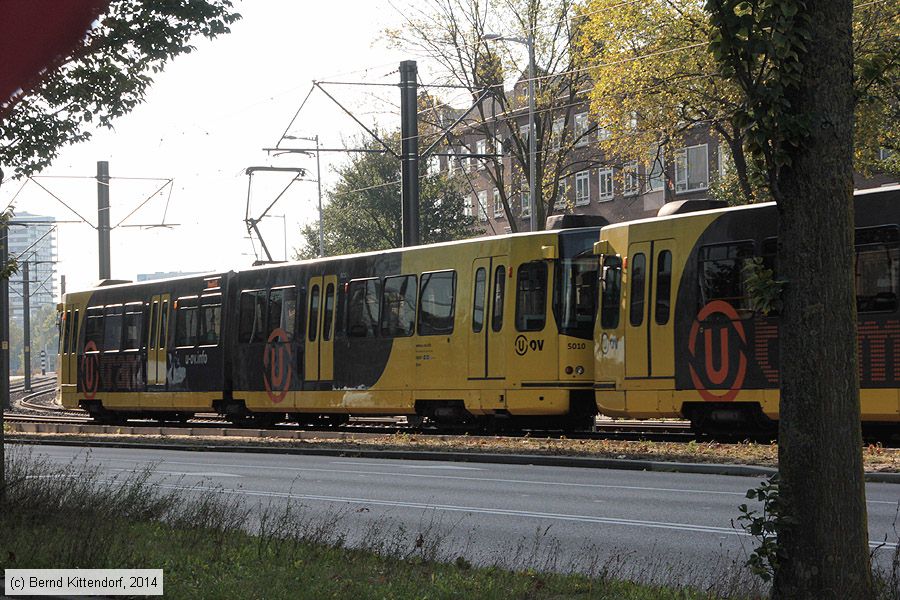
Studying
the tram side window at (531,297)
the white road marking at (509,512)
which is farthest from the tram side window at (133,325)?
the white road marking at (509,512)

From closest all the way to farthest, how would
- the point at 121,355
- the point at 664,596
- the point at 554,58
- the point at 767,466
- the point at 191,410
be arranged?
the point at 664,596, the point at 767,466, the point at 191,410, the point at 121,355, the point at 554,58

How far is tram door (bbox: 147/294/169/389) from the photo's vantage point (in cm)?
3262

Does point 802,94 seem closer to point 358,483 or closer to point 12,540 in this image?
point 12,540

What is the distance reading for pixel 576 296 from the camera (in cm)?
2227

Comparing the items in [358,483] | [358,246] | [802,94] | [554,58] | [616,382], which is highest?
[554,58]

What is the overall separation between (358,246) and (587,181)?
13.0m

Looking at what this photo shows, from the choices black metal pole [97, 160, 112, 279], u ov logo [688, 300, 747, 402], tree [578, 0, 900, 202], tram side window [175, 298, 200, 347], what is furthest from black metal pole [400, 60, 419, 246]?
black metal pole [97, 160, 112, 279]

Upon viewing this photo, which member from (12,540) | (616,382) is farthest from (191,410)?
(12,540)

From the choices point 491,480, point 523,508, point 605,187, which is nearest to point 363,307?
point 491,480

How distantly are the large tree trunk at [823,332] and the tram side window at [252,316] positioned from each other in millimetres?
24333

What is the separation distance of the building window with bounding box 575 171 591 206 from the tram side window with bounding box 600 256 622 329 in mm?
45554

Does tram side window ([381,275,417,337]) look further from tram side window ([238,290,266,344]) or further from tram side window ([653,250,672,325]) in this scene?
Result: tram side window ([653,250,672,325])

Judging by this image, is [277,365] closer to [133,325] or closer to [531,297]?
[133,325]

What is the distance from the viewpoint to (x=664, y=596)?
6.91 meters
